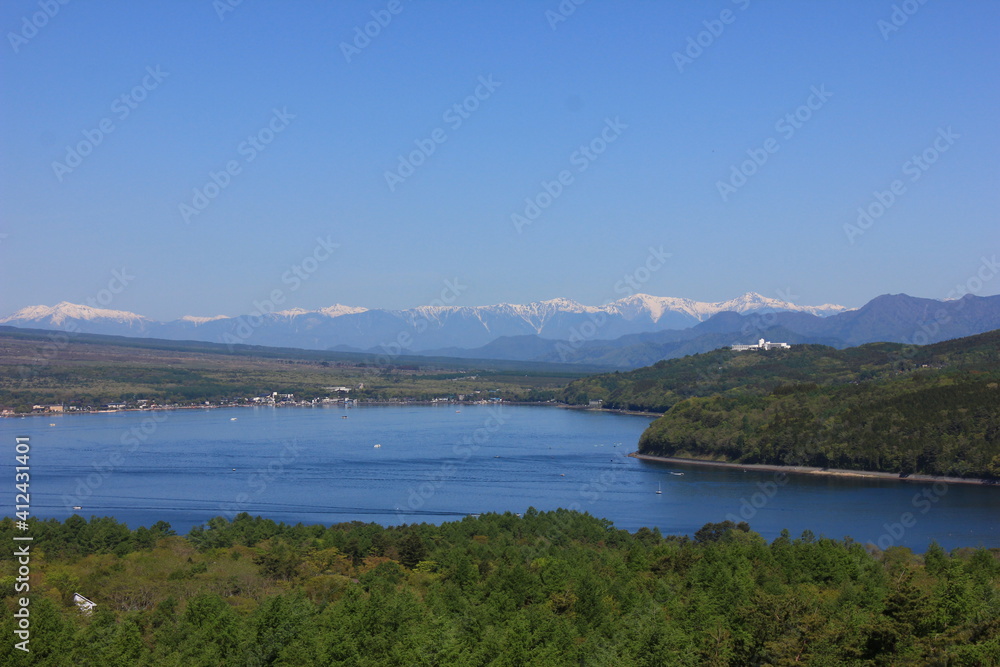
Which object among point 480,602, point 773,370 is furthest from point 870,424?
point 773,370

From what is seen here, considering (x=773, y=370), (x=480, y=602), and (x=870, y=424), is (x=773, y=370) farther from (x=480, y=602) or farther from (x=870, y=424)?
(x=480, y=602)

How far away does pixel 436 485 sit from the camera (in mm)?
31812

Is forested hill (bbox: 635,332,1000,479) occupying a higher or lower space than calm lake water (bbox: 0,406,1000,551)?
higher

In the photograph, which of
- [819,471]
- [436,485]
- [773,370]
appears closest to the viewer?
[436,485]

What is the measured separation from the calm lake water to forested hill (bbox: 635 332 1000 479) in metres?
1.82

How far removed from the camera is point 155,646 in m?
10.6

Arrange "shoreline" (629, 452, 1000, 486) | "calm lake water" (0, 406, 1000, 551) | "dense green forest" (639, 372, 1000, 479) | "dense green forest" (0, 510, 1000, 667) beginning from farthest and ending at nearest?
"dense green forest" (639, 372, 1000, 479) → "shoreline" (629, 452, 1000, 486) → "calm lake water" (0, 406, 1000, 551) → "dense green forest" (0, 510, 1000, 667)

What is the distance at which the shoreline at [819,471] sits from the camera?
105 ft

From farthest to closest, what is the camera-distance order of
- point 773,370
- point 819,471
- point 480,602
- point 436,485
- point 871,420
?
point 773,370, point 871,420, point 819,471, point 436,485, point 480,602

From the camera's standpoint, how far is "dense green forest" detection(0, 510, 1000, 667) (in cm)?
964

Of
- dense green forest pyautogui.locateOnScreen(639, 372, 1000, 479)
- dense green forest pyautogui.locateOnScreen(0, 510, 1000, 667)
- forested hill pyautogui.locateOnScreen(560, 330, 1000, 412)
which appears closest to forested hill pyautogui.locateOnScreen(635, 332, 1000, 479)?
dense green forest pyautogui.locateOnScreen(639, 372, 1000, 479)

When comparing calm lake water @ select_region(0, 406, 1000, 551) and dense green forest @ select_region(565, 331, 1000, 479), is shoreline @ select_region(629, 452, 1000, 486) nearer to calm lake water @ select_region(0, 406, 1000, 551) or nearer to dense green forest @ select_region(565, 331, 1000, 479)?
dense green forest @ select_region(565, 331, 1000, 479)

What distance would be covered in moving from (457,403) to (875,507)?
5361 centimetres

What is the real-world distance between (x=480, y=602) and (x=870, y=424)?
28.2 metres
